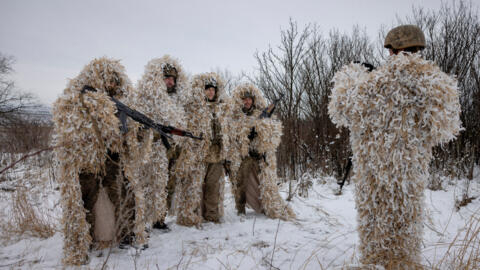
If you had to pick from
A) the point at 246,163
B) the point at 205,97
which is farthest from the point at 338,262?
the point at 205,97

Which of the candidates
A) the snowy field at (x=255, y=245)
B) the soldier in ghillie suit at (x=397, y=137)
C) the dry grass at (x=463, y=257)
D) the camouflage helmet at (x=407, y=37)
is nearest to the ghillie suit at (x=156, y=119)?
the snowy field at (x=255, y=245)

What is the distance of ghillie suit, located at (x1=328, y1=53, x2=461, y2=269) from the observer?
6.70ft

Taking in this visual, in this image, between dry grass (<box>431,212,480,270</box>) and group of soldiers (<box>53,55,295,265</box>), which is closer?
dry grass (<box>431,212,480,270</box>)

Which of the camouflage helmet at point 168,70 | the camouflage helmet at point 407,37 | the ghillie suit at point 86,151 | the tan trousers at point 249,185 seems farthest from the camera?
the tan trousers at point 249,185

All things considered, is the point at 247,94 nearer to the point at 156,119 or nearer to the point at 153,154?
the point at 156,119

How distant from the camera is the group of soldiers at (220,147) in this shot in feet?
6.91

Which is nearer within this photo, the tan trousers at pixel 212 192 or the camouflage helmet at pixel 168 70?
the camouflage helmet at pixel 168 70

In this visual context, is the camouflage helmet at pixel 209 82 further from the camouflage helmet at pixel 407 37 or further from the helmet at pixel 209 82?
the camouflage helmet at pixel 407 37

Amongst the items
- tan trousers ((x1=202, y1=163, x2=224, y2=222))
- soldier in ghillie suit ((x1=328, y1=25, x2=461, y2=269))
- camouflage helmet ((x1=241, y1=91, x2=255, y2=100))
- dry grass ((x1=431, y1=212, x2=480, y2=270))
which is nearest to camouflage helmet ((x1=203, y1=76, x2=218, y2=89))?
camouflage helmet ((x1=241, y1=91, x2=255, y2=100))

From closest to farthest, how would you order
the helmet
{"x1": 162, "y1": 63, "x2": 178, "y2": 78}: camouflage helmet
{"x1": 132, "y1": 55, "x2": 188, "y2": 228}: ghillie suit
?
{"x1": 132, "y1": 55, "x2": 188, "y2": 228}: ghillie suit < {"x1": 162, "y1": 63, "x2": 178, "y2": 78}: camouflage helmet < the helmet

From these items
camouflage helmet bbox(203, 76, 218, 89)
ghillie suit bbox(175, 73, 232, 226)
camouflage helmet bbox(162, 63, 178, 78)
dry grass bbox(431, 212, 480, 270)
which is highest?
camouflage helmet bbox(162, 63, 178, 78)

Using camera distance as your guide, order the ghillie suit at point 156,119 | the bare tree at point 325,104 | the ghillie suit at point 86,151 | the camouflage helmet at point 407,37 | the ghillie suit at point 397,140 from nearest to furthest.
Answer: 1. the ghillie suit at point 397,140
2. the camouflage helmet at point 407,37
3. the ghillie suit at point 86,151
4. the ghillie suit at point 156,119
5. the bare tree at point 325,104

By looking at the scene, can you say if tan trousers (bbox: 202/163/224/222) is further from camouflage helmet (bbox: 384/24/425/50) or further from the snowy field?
camouflage helmet (bbox: 384/24/425/50)

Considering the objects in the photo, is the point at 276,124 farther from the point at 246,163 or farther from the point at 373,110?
the point at 373,110
